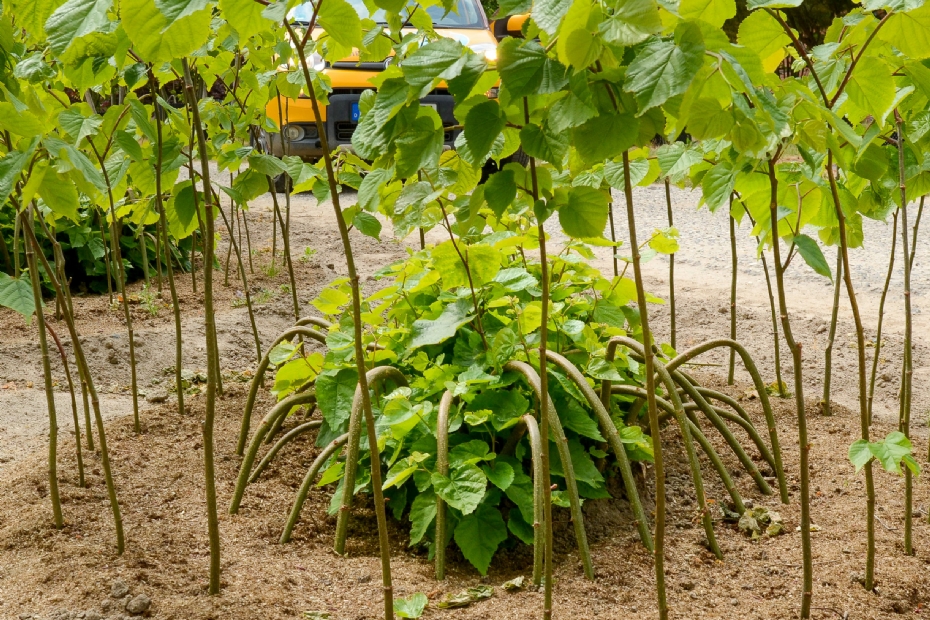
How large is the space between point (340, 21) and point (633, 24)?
528 mm

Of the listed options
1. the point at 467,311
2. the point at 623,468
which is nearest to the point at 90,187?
the point at 467,311

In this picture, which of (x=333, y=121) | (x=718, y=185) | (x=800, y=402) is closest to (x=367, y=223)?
(x=718, y=185)

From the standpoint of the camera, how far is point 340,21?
1411mm

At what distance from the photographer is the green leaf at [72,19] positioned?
1219mm

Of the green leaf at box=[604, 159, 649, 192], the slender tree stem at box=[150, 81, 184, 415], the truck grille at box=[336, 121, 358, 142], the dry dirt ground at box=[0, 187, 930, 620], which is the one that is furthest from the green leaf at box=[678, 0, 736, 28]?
the truck grille at box=[336, 121, 358, 142]

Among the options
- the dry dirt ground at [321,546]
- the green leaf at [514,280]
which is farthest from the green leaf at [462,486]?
the green leaf at [514,280]

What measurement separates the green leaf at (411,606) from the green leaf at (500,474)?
371 millimetres

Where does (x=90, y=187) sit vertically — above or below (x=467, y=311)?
above

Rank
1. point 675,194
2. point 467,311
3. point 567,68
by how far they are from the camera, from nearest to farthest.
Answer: point 567,68 < point 467,311 < point 675,194

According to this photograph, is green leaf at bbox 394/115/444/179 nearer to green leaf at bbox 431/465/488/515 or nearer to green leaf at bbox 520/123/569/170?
green leaf at bbox 520/123/569/170

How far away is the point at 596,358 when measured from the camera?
95.7 inches

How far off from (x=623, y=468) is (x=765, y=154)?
93 centimetres

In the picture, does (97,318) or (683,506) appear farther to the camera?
(97,318)

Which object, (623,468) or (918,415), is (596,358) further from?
(918,415)
